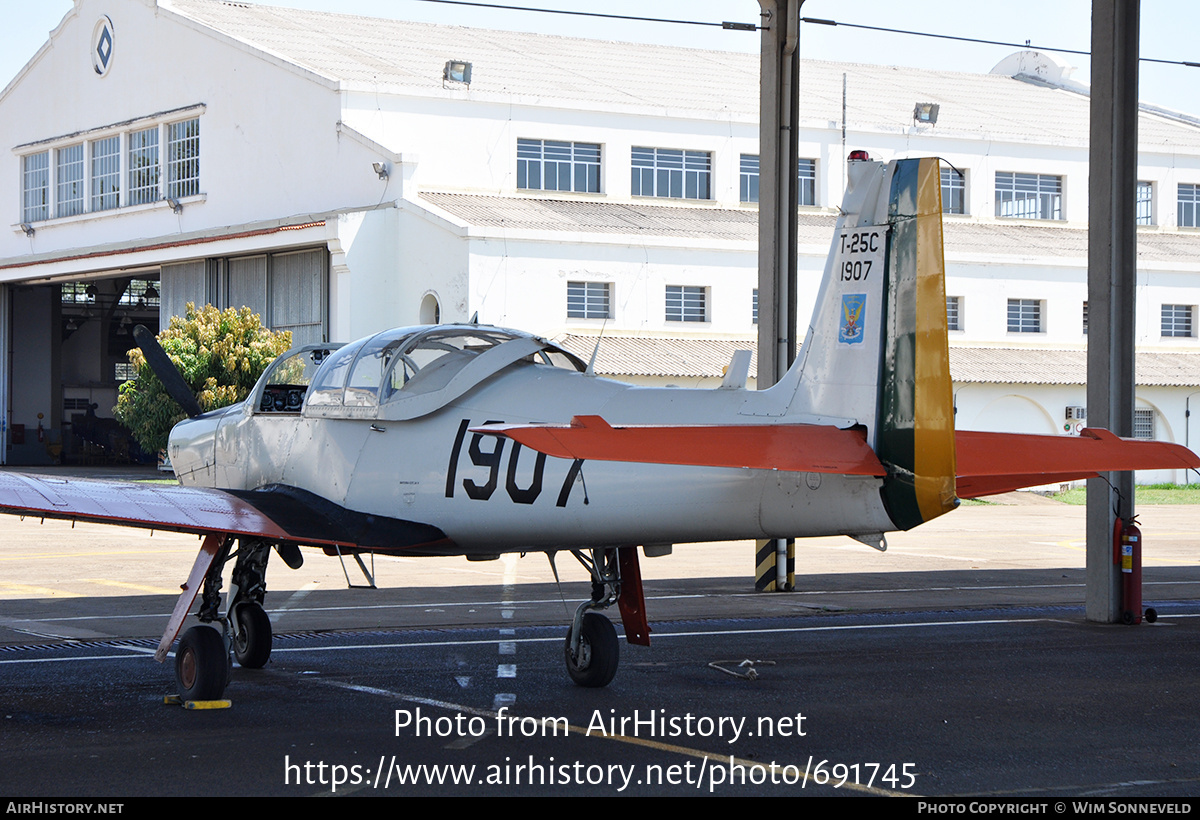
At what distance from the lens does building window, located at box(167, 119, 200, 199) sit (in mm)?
50719

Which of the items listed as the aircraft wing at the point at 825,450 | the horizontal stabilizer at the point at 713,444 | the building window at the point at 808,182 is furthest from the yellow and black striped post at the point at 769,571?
the building window at the point at 808,182

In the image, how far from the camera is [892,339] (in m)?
8.57

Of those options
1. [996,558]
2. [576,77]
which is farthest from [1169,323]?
[996,558]

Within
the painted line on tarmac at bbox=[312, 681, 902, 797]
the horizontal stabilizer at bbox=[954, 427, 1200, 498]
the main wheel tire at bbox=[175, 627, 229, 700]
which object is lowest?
the painted line on tarmac at bbox=[312, 681, 902, 797]

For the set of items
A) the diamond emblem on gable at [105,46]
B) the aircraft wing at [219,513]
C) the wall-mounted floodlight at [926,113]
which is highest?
the diamond emblem on gable at [105,46]

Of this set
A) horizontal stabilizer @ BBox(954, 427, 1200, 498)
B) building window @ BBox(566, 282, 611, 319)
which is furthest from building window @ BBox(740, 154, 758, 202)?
horizontal stabilizer @ BBox(954, 427, 1200, 498)

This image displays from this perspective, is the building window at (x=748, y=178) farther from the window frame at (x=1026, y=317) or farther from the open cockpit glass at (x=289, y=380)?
the open cockpit glass at (x=289, y=380)

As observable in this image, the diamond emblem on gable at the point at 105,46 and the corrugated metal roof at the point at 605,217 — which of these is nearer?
the corrugated metal roof at the point at 605,217

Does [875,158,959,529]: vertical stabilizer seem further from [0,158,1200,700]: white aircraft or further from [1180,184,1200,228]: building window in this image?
[1180,184,1200,228]: building window

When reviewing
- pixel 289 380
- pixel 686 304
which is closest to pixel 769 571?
pixel 289 380

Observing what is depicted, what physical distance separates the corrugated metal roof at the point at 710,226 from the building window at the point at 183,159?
38.4 ft

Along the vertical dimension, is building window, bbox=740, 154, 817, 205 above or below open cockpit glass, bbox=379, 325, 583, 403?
above

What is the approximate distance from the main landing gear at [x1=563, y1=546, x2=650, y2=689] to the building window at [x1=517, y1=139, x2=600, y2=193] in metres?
36.8

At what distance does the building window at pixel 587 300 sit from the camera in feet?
139
